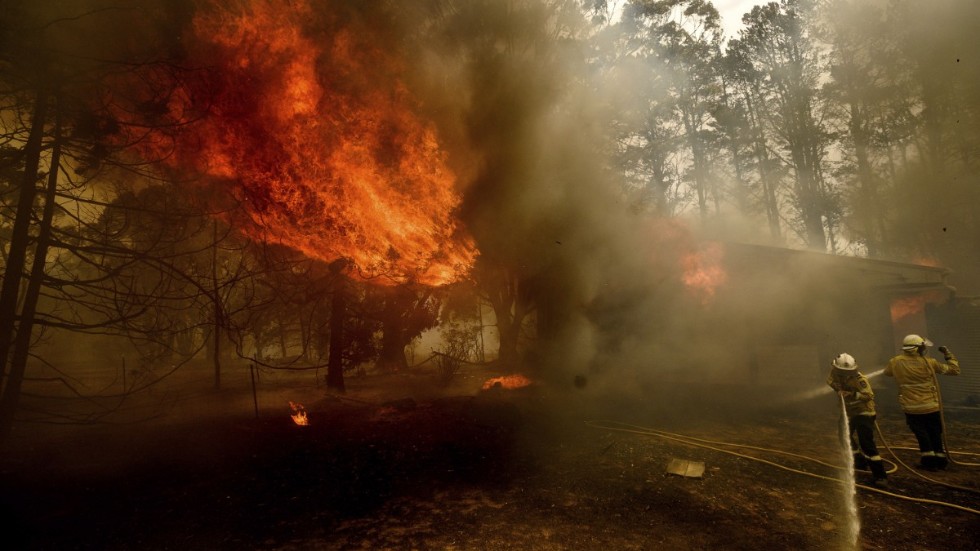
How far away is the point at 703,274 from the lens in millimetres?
15211

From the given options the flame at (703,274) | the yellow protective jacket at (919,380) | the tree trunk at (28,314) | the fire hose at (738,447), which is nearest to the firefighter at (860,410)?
the fire hose at (738,447)

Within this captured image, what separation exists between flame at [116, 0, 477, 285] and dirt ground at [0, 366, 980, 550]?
413 centimetres

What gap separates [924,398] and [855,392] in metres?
1.21

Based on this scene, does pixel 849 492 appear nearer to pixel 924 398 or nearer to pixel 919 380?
pixel 924 398

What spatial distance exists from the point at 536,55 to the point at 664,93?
50.6 ft

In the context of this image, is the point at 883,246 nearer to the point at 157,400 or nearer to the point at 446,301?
the point at 446,301

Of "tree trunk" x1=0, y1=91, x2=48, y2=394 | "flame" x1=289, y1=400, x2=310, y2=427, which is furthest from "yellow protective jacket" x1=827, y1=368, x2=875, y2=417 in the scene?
"tree trunk" x1=0, y1=91, x2=48, y2=394

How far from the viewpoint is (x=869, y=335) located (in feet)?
46.3

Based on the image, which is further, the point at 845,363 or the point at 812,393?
the point at 812,393

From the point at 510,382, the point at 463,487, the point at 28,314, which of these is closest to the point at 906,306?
the point at 510,382

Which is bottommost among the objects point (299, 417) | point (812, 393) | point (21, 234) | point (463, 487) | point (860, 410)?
point (812, 393)

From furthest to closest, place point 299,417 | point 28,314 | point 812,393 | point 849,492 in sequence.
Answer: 1. point 812,393
2. point 299,417
3. point 28,314
4. point 849,492

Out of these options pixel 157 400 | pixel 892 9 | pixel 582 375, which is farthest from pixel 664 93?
pixel 157 400

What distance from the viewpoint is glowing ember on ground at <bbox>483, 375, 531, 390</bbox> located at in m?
13.0
